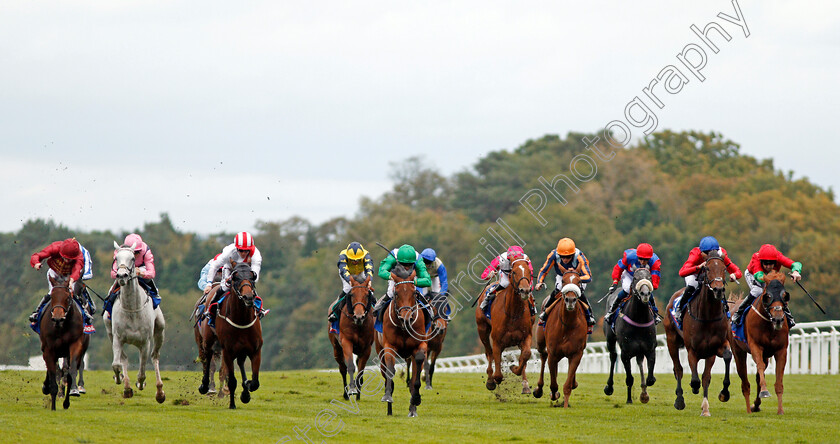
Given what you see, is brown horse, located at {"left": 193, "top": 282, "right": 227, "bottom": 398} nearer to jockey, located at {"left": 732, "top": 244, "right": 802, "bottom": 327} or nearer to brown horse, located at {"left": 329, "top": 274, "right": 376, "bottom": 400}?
brown horse, located at {"left": 329, "top": 274, "right": 376, "bottom": 400}

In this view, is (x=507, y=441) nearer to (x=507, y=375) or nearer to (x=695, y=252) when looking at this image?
(x=695, y=252)

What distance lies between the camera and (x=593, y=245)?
179 ft

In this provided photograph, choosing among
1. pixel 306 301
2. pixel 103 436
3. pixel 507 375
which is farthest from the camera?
pixel 306 301

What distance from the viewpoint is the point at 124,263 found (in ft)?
50.6

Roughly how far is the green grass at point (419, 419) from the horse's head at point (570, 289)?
4.94 ft

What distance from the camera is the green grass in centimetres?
1233

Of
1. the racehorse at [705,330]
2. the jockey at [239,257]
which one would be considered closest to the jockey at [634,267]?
the racehorse at [705,330]

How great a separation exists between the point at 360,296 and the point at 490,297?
371cm

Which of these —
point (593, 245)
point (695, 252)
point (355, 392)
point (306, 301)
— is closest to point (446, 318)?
point (355, 392)

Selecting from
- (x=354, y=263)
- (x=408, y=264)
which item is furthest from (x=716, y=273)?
(x=354, y=263)

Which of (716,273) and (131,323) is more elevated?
(716,273)

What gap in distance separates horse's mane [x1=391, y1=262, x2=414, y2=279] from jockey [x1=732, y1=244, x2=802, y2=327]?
4603mm

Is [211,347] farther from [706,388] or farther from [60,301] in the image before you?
[706,388]

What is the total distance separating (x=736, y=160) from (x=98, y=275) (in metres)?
36.3
